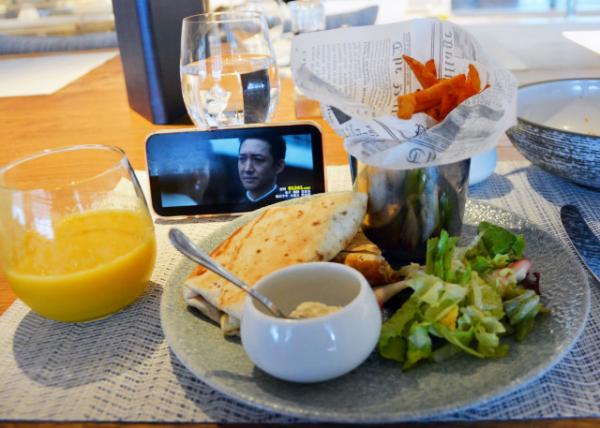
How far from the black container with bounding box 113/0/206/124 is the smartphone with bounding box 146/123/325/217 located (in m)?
0.53

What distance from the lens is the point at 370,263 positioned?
67cm

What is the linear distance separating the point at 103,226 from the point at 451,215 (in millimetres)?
462

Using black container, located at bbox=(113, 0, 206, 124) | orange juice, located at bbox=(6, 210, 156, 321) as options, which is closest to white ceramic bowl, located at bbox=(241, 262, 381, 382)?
orange juice, located at bbox=(6, 210, 156, 321)

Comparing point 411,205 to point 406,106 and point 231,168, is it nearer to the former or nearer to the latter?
point 406,106

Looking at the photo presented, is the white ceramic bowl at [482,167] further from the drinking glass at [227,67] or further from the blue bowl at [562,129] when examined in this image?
the drinking glass at [227,67]

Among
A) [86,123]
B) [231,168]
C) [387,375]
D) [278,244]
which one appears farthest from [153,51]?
[387,375]

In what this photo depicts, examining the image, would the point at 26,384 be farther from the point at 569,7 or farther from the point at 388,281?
the point at 569,7

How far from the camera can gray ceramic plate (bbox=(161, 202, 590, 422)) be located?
1.58 feet

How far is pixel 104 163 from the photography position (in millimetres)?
761

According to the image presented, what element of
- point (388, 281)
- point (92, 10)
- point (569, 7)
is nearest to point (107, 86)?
point (388, 281)

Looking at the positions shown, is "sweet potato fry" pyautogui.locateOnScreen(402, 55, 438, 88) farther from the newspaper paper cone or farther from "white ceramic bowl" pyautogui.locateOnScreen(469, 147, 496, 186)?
"white ceramic bowl" pyautogui.locateOnScreen(469, 147, 496, 186)

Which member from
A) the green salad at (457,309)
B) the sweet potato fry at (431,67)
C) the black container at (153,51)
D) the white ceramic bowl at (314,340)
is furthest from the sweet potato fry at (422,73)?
the black container at (153,51)

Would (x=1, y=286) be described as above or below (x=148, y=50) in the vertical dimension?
below

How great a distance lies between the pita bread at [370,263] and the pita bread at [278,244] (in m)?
0.02
